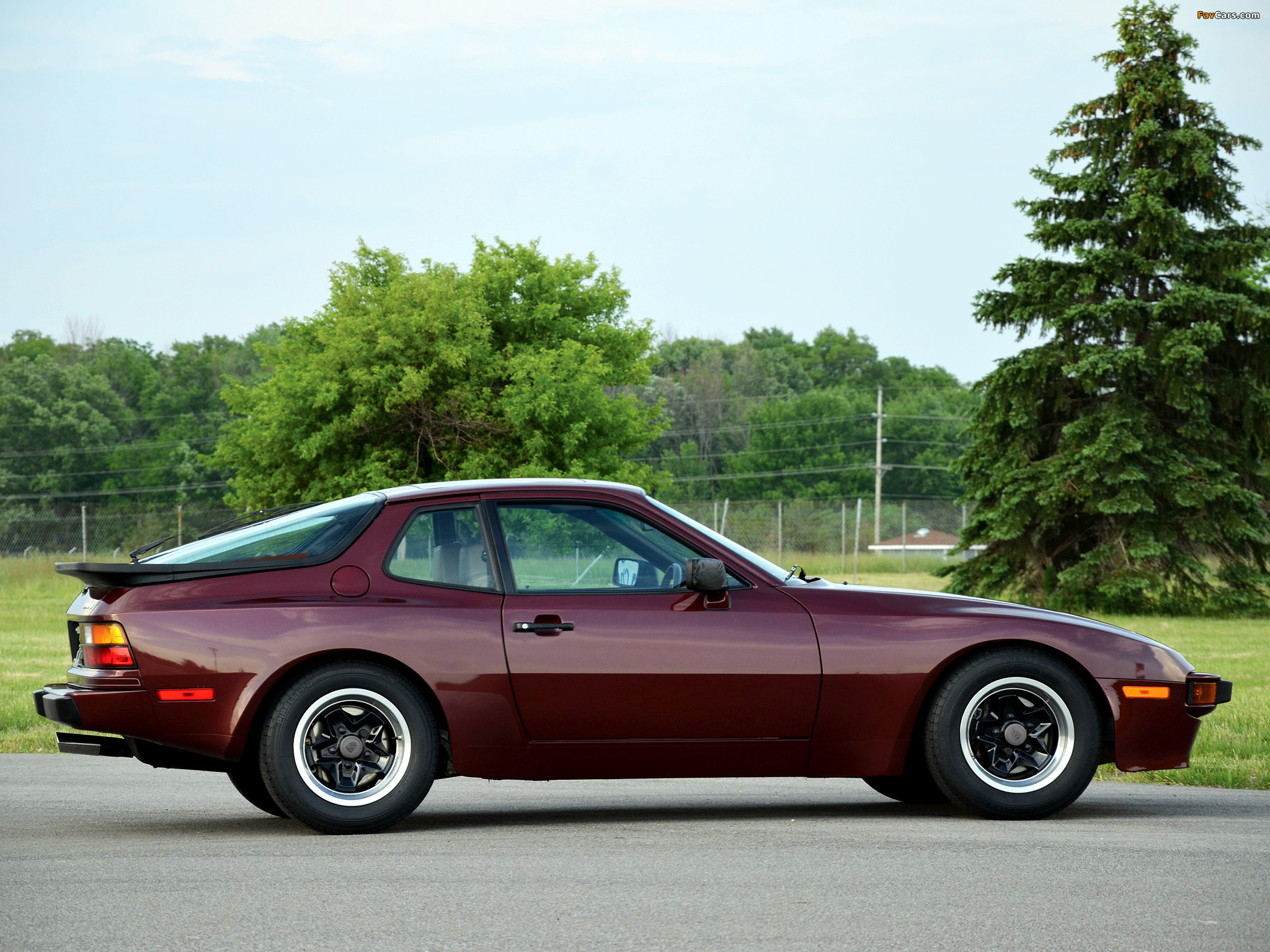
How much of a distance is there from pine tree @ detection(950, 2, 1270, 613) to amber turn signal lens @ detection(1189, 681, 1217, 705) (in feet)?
78.7

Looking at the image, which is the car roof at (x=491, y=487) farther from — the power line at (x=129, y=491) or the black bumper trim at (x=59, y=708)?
the power line at (x=129, y=491)

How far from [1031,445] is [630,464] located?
543 inches

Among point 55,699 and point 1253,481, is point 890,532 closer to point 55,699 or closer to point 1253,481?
point 1253,481

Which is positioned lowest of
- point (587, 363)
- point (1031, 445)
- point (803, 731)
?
point (803, 731)

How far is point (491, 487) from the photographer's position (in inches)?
267

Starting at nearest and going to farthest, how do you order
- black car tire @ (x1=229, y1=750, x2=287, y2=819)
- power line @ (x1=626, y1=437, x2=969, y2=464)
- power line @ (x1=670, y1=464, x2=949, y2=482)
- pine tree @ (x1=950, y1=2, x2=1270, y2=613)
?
1. black car tire @ (x1=229, y1=750, x2=287, y2=819)
2. pine tree @ (x1=950, y1=2, x2=1270, y2=613)
3. power line @ (x1=670, y1=464, x2=949, y2=482)
4. power line @ (x1=626, y1=437, x2=969, y2=464)

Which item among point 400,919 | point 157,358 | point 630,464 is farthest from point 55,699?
point 157,358

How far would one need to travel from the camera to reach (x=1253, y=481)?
31922mm

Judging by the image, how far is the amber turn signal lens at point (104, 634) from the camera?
247 inches

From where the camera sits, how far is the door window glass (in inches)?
259

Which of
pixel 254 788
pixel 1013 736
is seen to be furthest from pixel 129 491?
pixel 1013 736

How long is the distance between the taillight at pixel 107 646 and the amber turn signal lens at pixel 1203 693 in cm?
462

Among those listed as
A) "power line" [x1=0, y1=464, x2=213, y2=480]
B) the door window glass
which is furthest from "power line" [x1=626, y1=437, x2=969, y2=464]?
the door window glass

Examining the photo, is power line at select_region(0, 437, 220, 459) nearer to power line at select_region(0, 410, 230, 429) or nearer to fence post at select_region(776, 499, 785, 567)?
power line at select_region(0, 410, 230, 429)
